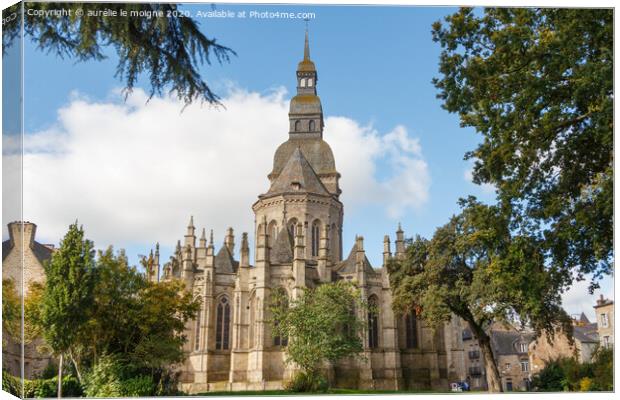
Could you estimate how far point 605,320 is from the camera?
1850 centimetres

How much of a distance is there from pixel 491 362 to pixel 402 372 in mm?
13765

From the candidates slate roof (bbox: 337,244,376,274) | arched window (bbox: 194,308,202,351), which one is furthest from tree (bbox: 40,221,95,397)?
slate roof (bbox: 337,244,376,274)

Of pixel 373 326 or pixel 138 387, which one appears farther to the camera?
pixel 373 326

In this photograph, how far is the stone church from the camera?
4128cm

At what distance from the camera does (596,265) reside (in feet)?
58.3

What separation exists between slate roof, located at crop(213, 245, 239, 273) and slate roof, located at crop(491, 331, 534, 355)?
62.1 ft

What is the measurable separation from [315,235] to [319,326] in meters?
17.7

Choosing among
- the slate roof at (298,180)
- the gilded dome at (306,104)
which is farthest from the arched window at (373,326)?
the gilded dome at (306,104)

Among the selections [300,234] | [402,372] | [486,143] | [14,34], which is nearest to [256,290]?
[300,234]

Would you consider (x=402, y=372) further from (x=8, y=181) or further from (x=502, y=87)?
(x=8, y=181)

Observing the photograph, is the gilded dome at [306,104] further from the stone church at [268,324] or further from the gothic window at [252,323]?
the gothic window at [252,323]

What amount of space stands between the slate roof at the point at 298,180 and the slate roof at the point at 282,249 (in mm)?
6014

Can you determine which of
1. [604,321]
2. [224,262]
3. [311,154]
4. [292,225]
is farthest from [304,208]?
[604,321]

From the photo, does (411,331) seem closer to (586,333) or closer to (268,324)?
(268,324)
